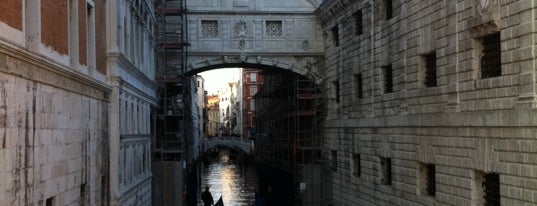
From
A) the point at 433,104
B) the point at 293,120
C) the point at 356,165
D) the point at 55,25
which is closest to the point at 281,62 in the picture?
the point at 293,120

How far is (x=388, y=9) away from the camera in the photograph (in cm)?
2088

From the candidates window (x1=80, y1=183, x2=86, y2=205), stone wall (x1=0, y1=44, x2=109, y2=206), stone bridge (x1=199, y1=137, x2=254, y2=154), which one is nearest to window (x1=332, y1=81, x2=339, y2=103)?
stone wall (x1=0, y1=44, x2=109, y2=206)

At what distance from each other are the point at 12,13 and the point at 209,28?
65.6 feet

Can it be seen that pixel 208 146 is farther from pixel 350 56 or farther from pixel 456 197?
pixel 456 197

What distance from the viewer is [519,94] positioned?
41.4ft

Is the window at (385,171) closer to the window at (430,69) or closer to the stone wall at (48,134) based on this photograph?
the window at (430,69)

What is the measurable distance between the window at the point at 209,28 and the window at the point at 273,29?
2.21 m

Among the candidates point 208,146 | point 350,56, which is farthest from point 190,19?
point 208,146

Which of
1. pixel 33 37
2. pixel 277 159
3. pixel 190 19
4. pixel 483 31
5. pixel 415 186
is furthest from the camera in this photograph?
pixel 277 159

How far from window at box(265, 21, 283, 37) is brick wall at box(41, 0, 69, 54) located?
649 inches

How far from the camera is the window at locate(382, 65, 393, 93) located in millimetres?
20734

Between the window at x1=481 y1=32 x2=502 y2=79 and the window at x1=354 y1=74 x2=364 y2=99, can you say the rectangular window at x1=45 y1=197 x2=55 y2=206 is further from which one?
the window at x1=354 y1=74 x2=364 y2=99

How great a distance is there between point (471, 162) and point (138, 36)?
500 inches

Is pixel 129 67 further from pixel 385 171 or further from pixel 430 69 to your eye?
pixel 430 69
